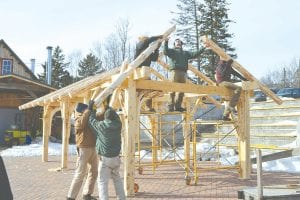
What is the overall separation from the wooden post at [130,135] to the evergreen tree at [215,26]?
2571 centimetres

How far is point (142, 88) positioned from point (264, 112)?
1289 cm

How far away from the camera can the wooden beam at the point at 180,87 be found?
996 centimetres

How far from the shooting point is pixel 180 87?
Result: 417 inches

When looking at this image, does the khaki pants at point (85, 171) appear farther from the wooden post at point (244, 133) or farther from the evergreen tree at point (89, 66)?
the evergreen tree at point (89, 66)

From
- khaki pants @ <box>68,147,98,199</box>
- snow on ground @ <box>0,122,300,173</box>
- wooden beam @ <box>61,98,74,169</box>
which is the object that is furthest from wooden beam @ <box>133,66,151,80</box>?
wooden beam @ <box>61,98,74,169</box>

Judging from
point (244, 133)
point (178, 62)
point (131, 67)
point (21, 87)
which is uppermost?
point (21, 87)

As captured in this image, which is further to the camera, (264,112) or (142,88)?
(264,112)

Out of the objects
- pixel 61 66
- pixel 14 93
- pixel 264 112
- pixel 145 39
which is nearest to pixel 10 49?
pixel 14 93

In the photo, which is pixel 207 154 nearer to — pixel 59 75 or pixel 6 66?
pixel 6 66

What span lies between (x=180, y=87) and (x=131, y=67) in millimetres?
1764

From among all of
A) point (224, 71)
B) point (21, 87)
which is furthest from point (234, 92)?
point (21, 87)

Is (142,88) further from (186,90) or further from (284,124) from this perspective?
(284,124)

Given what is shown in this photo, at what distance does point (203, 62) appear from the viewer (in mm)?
35656

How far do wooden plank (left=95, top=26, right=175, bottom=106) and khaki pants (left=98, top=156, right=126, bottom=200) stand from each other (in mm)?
1520
